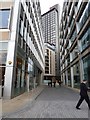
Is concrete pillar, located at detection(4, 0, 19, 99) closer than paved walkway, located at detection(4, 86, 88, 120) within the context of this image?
No

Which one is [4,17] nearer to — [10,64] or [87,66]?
[10,64]

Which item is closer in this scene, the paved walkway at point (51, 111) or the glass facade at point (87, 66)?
the paved walkway at point (51, 111)

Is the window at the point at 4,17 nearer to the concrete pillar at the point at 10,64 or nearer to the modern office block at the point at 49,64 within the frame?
the concrete pillar at the point at 10,64

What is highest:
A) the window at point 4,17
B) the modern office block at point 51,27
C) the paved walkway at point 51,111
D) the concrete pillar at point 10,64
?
the modern office block at point 51,27

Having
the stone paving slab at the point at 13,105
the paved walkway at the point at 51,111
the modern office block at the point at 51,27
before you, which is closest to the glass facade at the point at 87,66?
the paved walkway at the point at 51,111

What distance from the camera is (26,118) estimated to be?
22.7ft

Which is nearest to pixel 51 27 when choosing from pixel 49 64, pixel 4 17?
pixel 49 64

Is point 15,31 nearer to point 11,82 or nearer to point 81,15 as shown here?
point 11,82

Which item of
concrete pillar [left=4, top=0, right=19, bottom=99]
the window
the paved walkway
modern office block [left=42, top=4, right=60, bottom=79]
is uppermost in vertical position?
modern office block [left=42, top=4, right=60, bottom=79]

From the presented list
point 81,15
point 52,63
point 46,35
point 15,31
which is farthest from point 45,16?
point 15,31

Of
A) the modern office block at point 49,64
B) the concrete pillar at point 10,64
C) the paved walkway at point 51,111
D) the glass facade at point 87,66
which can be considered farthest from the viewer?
the modern office block at point 49,64

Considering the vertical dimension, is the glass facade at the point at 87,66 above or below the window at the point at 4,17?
below

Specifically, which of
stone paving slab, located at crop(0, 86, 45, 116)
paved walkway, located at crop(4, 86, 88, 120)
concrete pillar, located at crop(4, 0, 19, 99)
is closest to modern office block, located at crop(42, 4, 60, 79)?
concrete pillar, located at crop(4, 0, 19, 99)

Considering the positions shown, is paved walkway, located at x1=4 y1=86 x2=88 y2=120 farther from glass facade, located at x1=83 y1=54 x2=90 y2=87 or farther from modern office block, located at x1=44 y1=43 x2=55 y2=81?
modern office block, located at x1=44 y1=43 x2=55 y2=81
